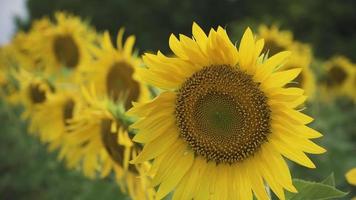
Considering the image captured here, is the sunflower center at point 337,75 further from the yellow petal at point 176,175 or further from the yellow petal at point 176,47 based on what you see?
the yellow petal at point 176,47

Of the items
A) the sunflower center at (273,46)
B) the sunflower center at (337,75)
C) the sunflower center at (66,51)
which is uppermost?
the sunflower center at (337,75)

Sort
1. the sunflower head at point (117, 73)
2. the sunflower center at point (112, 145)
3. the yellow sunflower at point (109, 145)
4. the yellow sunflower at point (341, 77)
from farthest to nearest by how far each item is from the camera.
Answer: the yellow sunflower at point (341, 77) < the sunflower head at point (117, 73) < the sunflower center at point (112, 145) < the yellow sunflower at point (109, 145)

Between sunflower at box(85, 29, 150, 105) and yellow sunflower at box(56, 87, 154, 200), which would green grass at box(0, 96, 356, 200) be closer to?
sunflower at box(85, 29, 150, 105)

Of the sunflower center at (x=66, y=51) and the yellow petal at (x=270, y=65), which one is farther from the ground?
the sunflower center at (x=66, y=51)

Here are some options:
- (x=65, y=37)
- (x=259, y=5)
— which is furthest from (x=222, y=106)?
(x=259, y=5)

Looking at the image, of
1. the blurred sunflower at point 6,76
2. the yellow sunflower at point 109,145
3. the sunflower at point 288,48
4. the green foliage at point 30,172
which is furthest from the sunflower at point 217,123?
the blurred sunflower at point 6,76

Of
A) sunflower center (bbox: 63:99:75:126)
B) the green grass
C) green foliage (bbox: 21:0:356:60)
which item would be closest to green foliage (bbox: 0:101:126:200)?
the green grass

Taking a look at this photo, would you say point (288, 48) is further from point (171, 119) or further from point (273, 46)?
point (171, 119)
